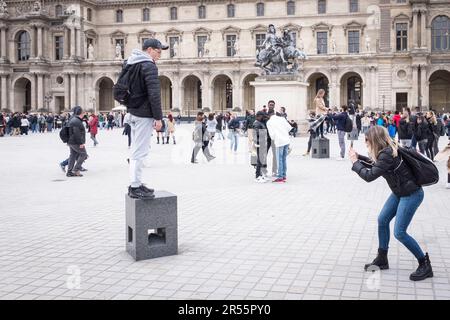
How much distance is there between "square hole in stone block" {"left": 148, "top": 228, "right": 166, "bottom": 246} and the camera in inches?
297

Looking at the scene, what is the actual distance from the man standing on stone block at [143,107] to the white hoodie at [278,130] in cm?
739

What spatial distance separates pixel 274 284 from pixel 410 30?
5949cm

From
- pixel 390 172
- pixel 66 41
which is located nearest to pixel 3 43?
pixel 66 41

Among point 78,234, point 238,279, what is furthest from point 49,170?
point 238,279

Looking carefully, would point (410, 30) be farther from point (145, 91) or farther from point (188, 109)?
point (145, 91)

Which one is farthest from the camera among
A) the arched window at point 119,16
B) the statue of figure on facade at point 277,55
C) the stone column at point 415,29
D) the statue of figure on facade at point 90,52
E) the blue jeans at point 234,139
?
the arched window at point 119,16

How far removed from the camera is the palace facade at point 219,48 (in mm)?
59781

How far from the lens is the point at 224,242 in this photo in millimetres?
8297

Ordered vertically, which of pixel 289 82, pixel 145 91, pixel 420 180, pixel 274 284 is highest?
pixel 289 82

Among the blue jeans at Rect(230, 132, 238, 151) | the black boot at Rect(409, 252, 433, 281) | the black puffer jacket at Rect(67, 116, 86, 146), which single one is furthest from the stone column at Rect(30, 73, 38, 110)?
the black boot at Rect(409, 252, 433, 281)

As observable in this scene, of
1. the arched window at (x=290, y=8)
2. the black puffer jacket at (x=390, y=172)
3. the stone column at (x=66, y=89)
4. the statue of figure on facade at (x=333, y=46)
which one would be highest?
the arched window at (x=290, y=8)

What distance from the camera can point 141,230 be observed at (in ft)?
24.0

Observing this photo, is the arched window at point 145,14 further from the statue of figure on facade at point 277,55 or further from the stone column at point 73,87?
the statue of figure on facade at point 277,55

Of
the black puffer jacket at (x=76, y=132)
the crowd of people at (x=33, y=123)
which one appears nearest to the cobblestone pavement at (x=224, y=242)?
the black puffer jacket at (x=76, y=132)
